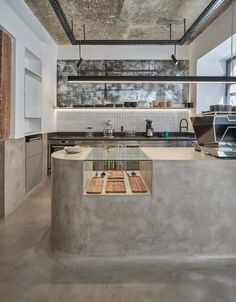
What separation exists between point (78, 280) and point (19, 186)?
2952 mm

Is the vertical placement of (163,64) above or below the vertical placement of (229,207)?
above

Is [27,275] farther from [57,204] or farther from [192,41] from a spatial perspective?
[192,41]

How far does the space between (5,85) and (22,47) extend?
1.06m

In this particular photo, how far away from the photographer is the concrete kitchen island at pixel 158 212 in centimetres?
325

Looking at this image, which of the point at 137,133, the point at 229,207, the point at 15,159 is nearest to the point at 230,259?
the point at 229,207

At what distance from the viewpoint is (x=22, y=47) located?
5.47 metres

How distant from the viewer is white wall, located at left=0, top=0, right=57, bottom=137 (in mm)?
4812

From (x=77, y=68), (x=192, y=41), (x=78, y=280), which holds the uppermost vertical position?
(x=192, y=41)

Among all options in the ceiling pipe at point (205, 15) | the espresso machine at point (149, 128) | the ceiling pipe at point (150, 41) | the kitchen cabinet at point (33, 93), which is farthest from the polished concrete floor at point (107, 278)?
the espresso machine at point (149, 128)

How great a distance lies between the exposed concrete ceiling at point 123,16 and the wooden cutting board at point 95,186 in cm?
298

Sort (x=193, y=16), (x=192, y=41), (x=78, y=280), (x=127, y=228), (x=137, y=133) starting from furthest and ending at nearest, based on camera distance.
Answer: (x=137, y=133), (x=192, y=41), (x=193, y=16), (x=127, y=228), (x=78, y=280)

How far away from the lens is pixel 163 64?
794 cm

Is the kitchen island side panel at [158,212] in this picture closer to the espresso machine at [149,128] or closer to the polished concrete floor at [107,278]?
the polished concrete floor at [107,278]

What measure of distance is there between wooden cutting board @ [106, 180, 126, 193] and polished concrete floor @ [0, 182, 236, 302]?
672mm
